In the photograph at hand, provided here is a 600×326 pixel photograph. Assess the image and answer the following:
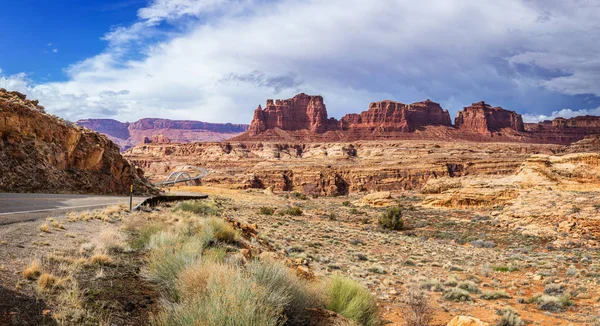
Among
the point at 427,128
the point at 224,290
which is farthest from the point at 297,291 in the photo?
the point at 427,128

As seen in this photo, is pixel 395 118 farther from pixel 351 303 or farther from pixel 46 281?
pixel 46 281

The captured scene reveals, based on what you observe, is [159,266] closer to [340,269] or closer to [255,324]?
[255,324]

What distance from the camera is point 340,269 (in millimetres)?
12031

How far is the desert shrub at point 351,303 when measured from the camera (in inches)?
238

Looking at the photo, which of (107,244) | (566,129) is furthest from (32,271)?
(566,129)

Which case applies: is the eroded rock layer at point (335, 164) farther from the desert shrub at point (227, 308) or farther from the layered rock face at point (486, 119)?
the desert shrub at point (227, 308)

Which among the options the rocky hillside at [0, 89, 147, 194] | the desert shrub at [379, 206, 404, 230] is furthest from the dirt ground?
the rocky hillside at [0, 89, 147, 194]

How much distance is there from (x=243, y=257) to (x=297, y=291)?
288cm

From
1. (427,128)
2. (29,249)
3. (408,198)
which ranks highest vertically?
(427,128)

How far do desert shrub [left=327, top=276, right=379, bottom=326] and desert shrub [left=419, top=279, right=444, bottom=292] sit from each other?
4.35 meters

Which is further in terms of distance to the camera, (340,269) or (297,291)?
(340,269)

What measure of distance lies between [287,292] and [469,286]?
7.80 m

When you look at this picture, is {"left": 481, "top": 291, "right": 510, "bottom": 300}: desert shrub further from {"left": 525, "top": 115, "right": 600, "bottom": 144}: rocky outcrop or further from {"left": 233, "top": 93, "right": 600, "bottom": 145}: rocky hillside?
{"left": 525, "top": 115, "right": 600, "bottom": 144}: rocky outcrop

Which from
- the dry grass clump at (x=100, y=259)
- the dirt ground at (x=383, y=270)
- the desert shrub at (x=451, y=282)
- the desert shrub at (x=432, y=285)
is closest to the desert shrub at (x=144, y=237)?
the dirt ground at (x=383, y=270)
